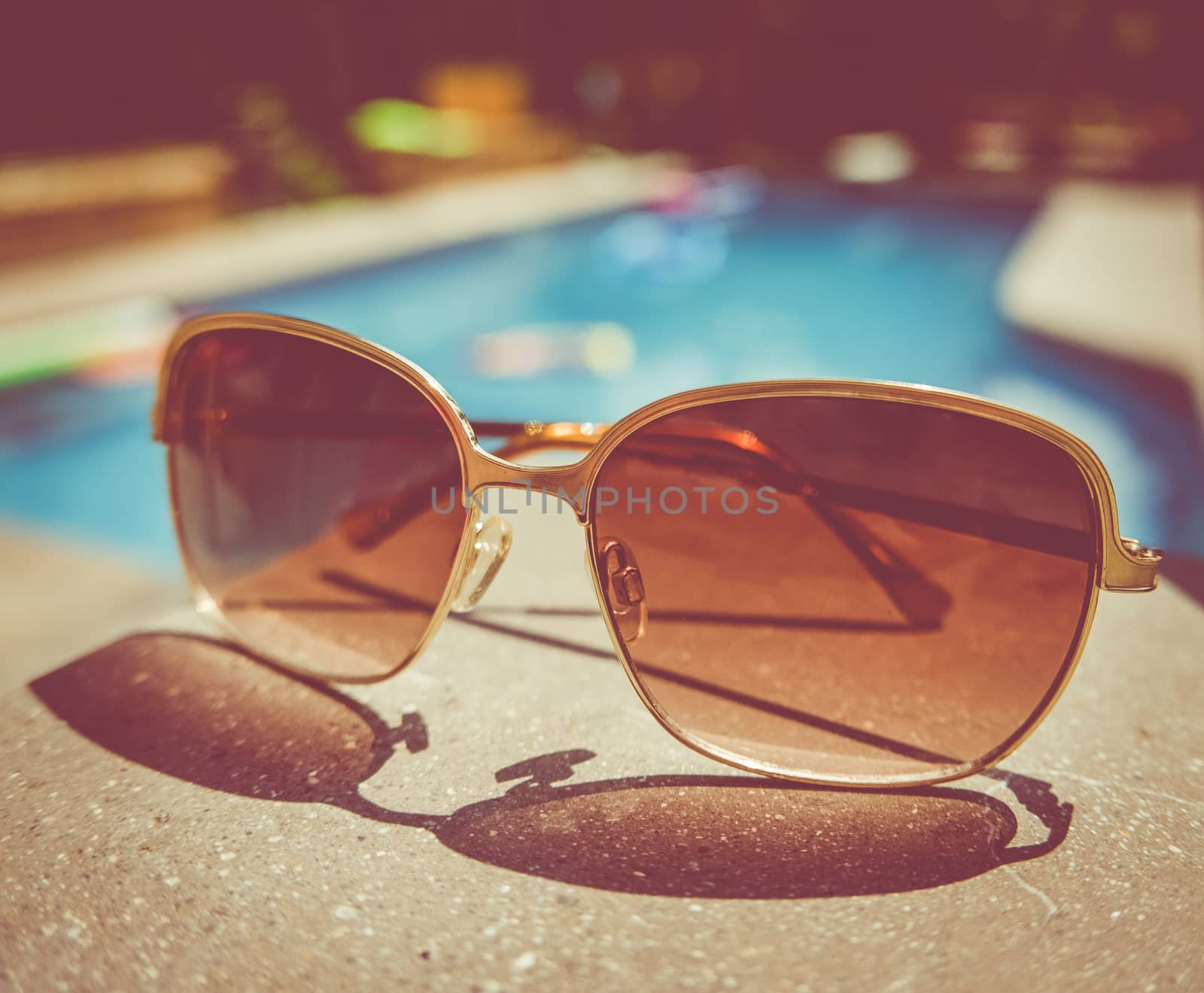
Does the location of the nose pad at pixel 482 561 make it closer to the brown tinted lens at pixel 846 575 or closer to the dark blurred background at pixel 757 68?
the brown tinted lens at pixel 846 575

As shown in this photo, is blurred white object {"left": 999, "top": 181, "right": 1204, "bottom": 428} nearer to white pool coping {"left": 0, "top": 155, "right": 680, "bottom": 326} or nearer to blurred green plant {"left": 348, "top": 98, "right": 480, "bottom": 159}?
white pool coping {"left": 0, "top": 155, "right": 680, "bottom": 326}

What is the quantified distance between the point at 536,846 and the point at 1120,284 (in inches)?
102

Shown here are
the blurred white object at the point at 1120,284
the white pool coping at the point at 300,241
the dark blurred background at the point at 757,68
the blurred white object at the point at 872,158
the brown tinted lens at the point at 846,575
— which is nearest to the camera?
the brown tinted lens at the point at 846,575

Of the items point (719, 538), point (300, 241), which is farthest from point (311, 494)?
point (300, 241)

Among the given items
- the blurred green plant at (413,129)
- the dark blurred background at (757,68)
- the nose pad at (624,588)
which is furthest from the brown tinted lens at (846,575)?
the blurred green plant at (413,129)

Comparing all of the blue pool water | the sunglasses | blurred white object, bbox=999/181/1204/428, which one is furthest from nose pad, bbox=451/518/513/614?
blurred white object, bbox=999/181/1204/428

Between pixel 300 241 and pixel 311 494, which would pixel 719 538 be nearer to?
pixel 311 494

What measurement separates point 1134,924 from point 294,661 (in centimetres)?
43

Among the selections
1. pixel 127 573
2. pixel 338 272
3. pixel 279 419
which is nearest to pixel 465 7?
pixel 338 272

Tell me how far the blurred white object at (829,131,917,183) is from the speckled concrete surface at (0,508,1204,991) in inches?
246

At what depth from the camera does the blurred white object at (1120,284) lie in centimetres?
178

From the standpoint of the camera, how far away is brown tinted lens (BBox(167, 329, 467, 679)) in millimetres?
537

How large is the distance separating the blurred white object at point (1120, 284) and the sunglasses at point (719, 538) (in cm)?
111

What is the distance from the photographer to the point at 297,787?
42cm
